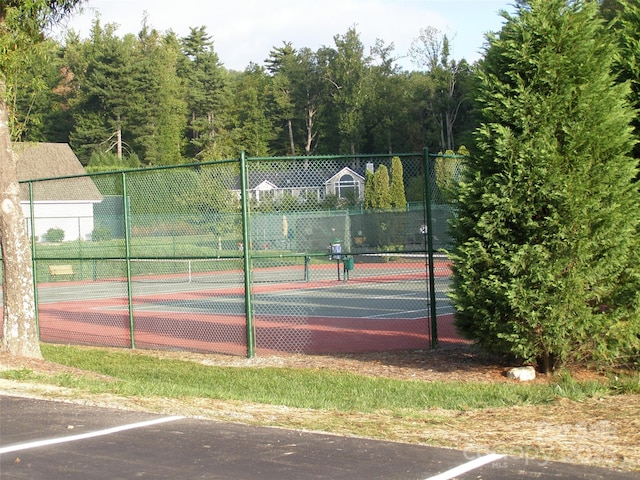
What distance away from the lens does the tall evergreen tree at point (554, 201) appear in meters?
9.31

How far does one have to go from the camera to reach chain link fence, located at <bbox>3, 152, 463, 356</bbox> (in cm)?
1288

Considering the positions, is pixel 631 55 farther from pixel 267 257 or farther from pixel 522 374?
pixel 267 257

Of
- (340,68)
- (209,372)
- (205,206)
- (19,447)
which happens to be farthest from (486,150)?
(340,68)

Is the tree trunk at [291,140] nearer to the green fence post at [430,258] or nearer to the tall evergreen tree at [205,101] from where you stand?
the tall evergreen tree at [205,101]

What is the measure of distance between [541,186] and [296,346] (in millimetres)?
5488

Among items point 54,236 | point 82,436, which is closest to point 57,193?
point 54,236

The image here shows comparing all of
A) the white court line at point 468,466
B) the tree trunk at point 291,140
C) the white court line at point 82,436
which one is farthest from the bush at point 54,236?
the tree trunk at point 291,140

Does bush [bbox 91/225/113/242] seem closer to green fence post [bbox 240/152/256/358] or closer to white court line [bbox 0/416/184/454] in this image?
green fence post [bbox 240/152/256/358]

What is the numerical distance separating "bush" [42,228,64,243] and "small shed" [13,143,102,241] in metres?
0.18

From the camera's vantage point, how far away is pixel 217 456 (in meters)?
5.93

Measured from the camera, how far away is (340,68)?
70688 mm

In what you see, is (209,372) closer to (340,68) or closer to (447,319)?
(447,319)

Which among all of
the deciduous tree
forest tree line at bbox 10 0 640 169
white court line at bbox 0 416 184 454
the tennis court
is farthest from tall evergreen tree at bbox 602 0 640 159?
forest tree line at bbox 10 0 640 169

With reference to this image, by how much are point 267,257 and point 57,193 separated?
2680cm
